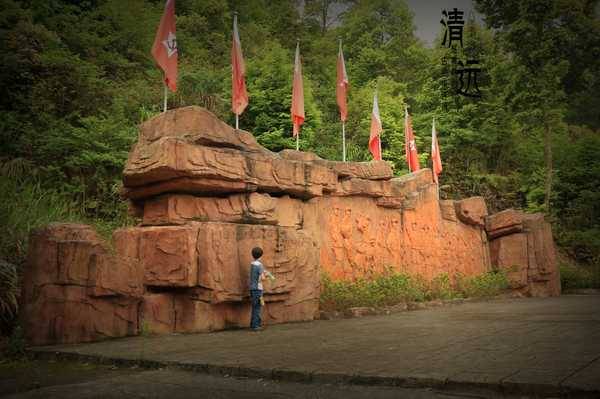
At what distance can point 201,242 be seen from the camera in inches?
344

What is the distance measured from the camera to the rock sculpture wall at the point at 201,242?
24.9ft

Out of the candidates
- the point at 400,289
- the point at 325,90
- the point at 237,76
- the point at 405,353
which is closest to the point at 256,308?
the point at 405,353

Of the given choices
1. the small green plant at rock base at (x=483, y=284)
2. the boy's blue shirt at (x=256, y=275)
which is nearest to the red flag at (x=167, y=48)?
the boy's blue shirt at (x=256, y=275)

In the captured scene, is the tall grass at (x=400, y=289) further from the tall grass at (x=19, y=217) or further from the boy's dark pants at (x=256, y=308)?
the tall grass at (x=19, y=217)

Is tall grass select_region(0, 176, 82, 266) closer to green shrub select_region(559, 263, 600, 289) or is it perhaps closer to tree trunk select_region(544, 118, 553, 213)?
green shrub select_region(559, 263, 600, 289)

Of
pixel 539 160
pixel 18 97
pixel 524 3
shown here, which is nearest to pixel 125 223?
pixel 18 97

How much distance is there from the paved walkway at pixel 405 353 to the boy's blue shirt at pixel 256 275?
2.47 feet

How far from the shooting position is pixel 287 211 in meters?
11.4

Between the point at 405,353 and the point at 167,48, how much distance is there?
9.46m

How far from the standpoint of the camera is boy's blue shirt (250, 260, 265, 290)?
8.62 m

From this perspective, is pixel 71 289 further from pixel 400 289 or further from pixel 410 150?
pixel 410 150

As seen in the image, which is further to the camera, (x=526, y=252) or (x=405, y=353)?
(x=526, y=252)

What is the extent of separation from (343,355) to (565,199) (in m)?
25.8

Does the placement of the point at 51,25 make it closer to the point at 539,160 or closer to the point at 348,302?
the point at 348,302
